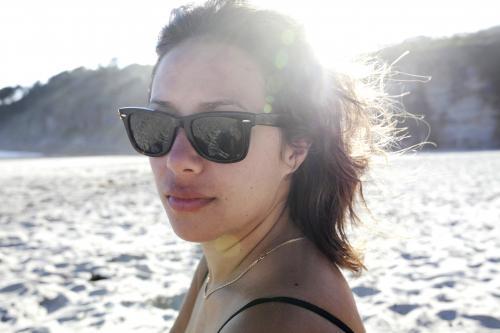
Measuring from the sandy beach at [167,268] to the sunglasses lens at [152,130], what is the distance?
87cm

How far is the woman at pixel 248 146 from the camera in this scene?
1401 mm

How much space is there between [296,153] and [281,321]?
57 cm

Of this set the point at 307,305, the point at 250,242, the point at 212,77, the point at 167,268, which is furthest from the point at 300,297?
the point at 167,268

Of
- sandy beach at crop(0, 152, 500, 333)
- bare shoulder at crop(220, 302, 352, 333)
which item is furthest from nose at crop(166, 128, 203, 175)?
sandy beach at crop(0, 152, 500, 333)

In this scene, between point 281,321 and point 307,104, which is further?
point 307,104

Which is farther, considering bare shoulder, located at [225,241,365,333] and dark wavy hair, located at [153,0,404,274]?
dark wavy hair, located at [153,0,404,274]

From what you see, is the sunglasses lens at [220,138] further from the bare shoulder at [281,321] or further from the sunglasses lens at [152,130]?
the bare shoulder at [281,321]

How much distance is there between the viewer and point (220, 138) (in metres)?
1.42

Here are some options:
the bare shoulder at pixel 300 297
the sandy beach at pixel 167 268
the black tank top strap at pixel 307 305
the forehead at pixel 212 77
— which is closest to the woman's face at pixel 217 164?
the forehead at pixel 212 77

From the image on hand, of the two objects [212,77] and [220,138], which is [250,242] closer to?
[220,138]

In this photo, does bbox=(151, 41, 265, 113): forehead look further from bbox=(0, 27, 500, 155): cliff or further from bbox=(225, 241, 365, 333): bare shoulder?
bbox=(0, 27, 500, 155): cliff

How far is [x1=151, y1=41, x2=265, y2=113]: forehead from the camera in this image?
1.40 metres

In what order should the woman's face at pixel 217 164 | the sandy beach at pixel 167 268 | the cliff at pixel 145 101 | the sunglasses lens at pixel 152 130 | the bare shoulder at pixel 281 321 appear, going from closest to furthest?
the bare shoulder at pixel 281 321
the woman's face at pixel 217 164
the sunglasses lens at pixel 152 130
the sandy beach at pixel 167 268
the cliff at pixel 145 101

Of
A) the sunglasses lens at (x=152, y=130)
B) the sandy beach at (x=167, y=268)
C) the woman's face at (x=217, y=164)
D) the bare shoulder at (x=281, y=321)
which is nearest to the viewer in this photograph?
the bare shoulder at (x=281, y=321)
